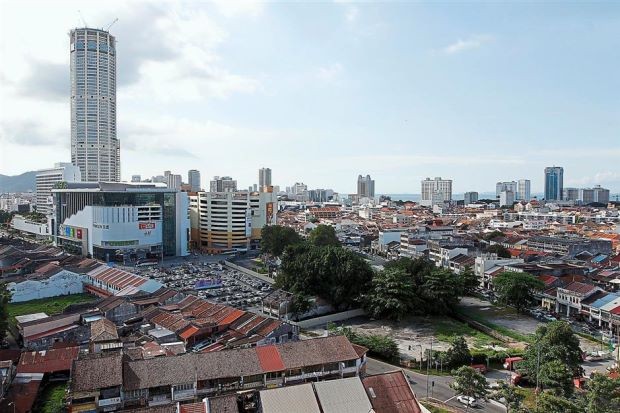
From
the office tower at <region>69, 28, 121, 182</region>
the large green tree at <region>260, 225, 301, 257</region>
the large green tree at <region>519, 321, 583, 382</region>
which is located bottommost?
the large green tree at <region>519, 321, 583, 382</region>

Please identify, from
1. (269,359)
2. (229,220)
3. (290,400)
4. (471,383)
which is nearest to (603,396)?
(471,383)

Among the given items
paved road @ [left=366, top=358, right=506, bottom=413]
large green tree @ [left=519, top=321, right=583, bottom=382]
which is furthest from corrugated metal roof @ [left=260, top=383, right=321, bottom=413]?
large green tree @ [left=519, top=321, right=583, bottom=382]

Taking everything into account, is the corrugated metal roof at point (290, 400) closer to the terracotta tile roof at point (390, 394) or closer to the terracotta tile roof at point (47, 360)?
the terracotta tile roof at point (390, 394)

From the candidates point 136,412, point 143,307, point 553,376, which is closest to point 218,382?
point 136,412

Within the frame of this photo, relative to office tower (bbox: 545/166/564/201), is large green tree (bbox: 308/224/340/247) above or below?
below

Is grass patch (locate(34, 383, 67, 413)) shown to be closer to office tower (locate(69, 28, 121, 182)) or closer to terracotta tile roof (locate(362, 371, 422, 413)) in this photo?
terracotta tile roof (locate(362, 371, 422, 413))

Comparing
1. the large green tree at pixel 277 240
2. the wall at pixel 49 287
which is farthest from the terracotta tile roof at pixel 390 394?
the large green tree at pixel 277 240
